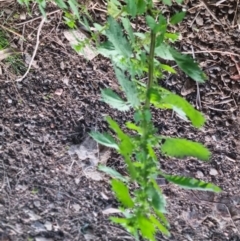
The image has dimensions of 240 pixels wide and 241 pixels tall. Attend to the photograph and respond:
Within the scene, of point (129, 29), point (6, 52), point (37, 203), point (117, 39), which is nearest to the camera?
point (117, 39)

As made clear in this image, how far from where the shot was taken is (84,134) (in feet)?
4.19

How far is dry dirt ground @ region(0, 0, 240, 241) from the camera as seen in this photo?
3.82 ft

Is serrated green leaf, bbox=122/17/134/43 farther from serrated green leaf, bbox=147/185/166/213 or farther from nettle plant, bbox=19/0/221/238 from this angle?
serrated green leaf, bbox=147/185/166/213

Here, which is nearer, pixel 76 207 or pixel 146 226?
pixel 146 226

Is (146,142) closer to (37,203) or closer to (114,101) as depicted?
(114,101)

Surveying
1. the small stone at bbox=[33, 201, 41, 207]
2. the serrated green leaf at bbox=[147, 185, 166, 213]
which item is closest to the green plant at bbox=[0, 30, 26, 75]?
the small stone at bbox=[33, 201, 41, 207]

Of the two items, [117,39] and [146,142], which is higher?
[117,39]

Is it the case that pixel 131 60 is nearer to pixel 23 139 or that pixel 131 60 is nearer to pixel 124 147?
pixel 124 147

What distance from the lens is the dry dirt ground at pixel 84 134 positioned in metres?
1.16

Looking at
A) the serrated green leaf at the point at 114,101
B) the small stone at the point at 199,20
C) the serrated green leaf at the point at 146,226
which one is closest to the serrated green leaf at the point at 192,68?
the serrated green leaf at the point at 114,101

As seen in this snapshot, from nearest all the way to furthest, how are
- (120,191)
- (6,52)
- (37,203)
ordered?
(120,191)
(6,52)
(37,203)

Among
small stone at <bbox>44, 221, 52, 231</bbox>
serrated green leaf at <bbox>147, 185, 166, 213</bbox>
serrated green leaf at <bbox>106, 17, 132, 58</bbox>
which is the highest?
serrated green leaf at <bbox>106, 17, 132, 58</bbox>

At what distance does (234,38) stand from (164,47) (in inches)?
16.6

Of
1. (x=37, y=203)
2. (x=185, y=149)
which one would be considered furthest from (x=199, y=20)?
(x=37, y=203)
